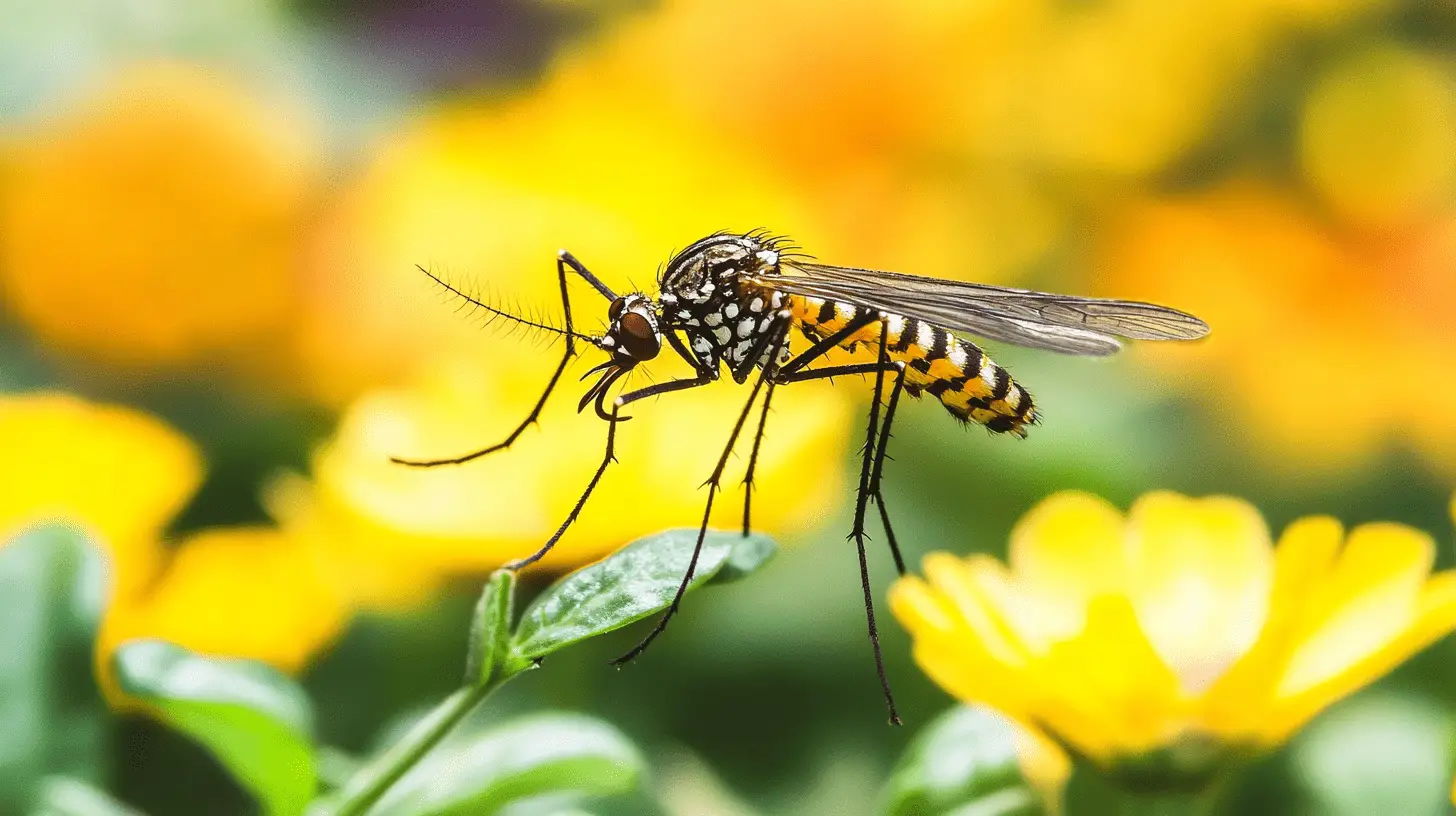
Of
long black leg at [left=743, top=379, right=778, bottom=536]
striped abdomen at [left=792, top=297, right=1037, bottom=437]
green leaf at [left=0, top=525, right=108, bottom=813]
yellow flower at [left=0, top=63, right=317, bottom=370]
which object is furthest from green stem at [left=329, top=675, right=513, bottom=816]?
yellow flower at [left=0, top=63, right=317, bottom=370]

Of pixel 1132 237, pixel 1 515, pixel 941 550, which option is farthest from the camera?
pixel 1132 237

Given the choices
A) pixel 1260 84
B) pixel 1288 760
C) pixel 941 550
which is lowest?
pixel 1288 760

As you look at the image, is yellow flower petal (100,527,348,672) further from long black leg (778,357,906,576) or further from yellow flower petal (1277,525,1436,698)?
yellow flower petal (1277,525,1436,698)

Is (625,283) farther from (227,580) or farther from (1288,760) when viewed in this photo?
(1288,760)

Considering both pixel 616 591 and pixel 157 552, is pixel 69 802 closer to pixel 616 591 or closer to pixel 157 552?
pixel 616 591

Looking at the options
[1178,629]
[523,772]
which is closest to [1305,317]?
[1178,629]

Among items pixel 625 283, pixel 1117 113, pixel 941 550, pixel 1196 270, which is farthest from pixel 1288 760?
pixel 1117 113

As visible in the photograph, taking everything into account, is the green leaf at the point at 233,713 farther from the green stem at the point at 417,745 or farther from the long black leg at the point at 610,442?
the long black leg at the point at 610,442
